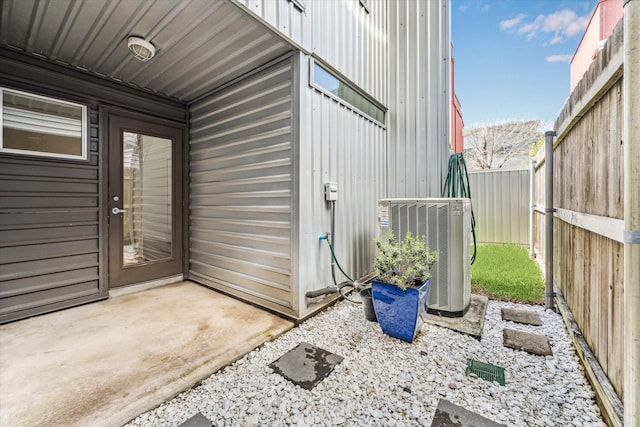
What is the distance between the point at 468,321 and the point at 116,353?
2837mm

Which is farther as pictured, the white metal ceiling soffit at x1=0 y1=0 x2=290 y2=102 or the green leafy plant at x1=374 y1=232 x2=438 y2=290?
the green leafy plant at x1=374 y1=232 x2=438 y2=290

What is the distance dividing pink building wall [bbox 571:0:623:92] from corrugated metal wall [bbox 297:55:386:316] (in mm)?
3054

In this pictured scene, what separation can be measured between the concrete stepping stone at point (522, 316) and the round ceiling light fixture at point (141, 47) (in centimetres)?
401

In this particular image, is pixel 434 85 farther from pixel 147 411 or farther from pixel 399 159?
pixel 147 411

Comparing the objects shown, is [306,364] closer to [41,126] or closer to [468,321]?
[468,321]

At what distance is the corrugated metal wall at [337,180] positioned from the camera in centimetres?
246

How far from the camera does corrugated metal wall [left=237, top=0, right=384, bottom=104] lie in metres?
2.20

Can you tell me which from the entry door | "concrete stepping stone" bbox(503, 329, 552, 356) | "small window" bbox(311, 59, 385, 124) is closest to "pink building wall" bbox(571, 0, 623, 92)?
"small window" bbox(311, 59, 385, 124)

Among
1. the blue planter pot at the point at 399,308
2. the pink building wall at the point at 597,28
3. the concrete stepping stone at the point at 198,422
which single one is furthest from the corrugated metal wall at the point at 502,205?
the concrete stepping stone at the point at 198,422

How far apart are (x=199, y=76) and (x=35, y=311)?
285 centimetres

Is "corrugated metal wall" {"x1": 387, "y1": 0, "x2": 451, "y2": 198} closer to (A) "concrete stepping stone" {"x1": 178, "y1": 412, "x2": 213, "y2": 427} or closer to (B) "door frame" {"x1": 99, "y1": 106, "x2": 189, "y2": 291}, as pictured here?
(B) "door frame" {"x1": 99, "y1": 106, "x2": 189, "y2": 291}

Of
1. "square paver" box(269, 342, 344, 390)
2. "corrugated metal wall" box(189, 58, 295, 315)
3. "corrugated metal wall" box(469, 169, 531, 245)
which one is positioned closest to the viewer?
"square paver" box(269, 342, 344, 390)

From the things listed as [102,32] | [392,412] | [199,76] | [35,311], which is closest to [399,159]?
[199,76]

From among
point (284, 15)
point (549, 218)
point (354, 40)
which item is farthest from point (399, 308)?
point (354, 40)
